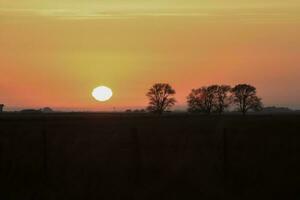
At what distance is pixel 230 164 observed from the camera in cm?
1767

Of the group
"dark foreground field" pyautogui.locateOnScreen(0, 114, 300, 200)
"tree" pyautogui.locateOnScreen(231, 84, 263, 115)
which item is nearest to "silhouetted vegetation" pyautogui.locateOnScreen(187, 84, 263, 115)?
"tree" pyautogui.locateOnScreen(231, 84, 263, 115)

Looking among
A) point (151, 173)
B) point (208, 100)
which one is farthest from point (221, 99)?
point (151, 173)

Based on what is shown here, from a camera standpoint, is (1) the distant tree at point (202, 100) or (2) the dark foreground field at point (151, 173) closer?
(2) the dark foreground field at point (151, 173)

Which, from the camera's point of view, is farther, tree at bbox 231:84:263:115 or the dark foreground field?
tree at bbox 231:84:263:115

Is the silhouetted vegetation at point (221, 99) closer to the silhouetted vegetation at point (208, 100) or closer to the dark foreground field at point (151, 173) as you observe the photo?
the silhouetted vegetation at point (208, 100)

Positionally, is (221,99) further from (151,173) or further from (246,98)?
(151,173)

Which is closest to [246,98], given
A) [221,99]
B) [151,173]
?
[221,99]

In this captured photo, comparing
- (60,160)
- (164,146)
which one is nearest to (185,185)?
(60,160)

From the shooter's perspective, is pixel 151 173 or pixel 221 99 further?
pixel 221 99

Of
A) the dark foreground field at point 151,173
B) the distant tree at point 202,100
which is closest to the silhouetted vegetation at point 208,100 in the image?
the distant tree at point 202,100

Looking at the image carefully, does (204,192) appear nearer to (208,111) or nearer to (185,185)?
(185,185)

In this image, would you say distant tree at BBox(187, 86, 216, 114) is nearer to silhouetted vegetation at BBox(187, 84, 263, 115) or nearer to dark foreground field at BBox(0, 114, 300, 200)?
silhouetted vegetation at BBox(187, 84, 263, 115)

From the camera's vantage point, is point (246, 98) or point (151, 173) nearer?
point (151, 173)

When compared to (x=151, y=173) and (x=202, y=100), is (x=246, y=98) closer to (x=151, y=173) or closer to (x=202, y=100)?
(x=202, y=100)
